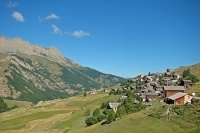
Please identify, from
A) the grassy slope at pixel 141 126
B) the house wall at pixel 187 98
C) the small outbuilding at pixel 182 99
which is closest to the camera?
the grassy slope at pixel 141 126

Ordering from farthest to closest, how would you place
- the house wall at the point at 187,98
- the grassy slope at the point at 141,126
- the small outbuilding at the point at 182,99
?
the small outbuilding at the point at 182,99
the house wall at the point at 187,98
the grassy slope at the point at 141,126

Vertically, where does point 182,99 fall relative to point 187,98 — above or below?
below

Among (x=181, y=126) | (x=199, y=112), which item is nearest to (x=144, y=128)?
(x=181, y=126)

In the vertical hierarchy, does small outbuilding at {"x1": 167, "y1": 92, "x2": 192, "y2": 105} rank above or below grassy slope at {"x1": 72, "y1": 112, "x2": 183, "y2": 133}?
above

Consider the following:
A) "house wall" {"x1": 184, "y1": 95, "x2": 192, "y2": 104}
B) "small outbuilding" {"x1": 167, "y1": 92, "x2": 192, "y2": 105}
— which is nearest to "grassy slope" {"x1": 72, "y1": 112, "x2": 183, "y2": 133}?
"small outbuilding" {"x1": 167, "y1": 92, "x2": 192, "y2": 105}

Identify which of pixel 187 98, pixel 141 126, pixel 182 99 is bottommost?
pixel 141 126

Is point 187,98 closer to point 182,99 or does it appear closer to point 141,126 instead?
point 182,99

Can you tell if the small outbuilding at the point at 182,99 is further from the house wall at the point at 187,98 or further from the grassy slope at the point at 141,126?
the grassy slope at the point at 141,126

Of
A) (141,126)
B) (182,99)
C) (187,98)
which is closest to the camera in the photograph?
(141,126)

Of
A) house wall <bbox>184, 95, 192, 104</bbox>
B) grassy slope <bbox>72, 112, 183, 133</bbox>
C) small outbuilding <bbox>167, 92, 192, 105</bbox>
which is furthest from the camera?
small outbuilding <bbox>167, 92, 192, 105</bbox>

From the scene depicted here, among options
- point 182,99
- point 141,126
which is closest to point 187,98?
point 182,99

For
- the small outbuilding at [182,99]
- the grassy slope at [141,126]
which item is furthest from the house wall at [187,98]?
the grassy slope at [141,126]

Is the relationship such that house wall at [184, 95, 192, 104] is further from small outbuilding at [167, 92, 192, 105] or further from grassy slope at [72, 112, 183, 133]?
grassy slope at [72, 112, 183, 133]

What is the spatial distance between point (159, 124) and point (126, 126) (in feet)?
26.0
